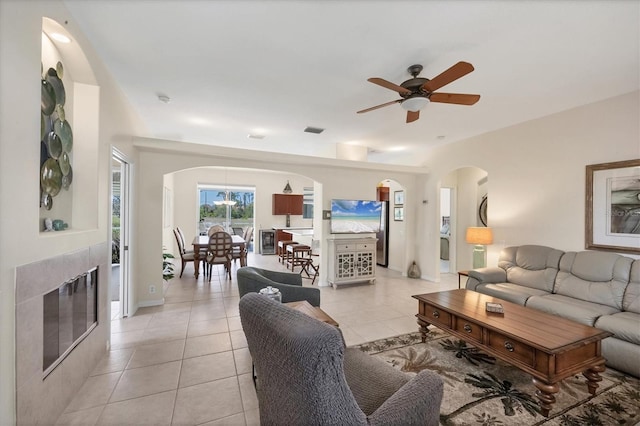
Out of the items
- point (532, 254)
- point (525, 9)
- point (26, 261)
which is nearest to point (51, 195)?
point (26, 261)

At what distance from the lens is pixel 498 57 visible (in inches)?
93.5

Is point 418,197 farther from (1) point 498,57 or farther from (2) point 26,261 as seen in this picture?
(2) point 26,261

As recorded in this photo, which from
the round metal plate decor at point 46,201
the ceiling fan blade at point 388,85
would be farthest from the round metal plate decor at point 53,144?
the ceiling fan blade at point 388,85

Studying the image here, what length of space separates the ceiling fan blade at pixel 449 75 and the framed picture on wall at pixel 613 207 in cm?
264

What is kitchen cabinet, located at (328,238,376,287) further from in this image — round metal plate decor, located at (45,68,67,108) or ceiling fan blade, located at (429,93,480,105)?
round metal plate decor, located at (45,68,67,108)

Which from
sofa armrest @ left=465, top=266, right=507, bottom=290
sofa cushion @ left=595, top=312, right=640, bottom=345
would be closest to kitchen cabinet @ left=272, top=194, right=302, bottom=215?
sofa armrest @ left=465, top=266, right=507, bottom=290

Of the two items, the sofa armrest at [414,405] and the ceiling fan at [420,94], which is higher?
the ceiling fan at [420,94]

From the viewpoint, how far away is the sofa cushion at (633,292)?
2.61 m

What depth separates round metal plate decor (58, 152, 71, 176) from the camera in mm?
2000

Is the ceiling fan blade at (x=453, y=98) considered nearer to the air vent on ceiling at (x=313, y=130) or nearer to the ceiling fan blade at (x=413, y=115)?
the ceiling fan blade at (x=413, y=115)

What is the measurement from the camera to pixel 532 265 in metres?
3.59

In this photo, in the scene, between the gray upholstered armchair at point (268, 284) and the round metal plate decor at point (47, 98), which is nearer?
the round metal plate decor at point (47, 98)

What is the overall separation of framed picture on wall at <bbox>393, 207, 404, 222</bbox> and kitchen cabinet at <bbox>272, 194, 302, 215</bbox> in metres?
3.61

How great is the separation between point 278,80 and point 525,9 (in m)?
2.12
